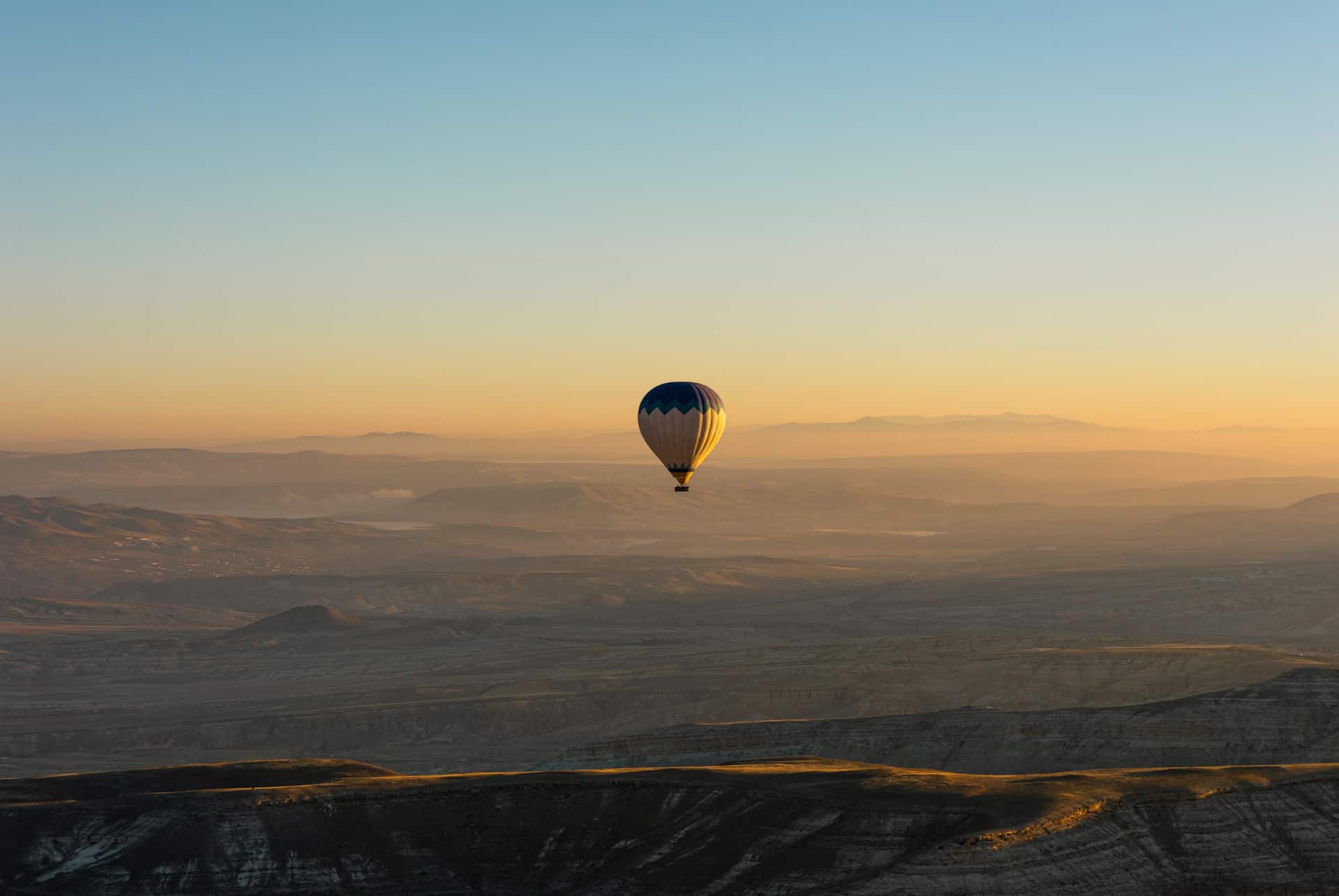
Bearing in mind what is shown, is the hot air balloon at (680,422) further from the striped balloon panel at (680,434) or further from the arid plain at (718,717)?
the arid plain at (718,717)

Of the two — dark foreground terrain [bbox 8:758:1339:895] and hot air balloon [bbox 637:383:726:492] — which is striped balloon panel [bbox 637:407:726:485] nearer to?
hot air balloon [bbox 637:383:726:492]

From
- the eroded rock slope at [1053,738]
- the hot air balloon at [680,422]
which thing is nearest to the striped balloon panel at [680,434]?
the hot air balloon at [680,422]

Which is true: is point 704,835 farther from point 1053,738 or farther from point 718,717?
point 718,717

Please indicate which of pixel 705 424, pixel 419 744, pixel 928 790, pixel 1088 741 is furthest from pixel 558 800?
pixel 419 744

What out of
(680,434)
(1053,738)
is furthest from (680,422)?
(1053,738)

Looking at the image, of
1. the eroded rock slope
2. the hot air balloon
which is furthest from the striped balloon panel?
the eroded rock slope

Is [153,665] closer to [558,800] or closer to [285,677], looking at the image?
[285,677]

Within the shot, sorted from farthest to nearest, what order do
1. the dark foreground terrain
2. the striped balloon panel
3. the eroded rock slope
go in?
the striped balloon panel → the eroded rock slope → the dark foreground terrain

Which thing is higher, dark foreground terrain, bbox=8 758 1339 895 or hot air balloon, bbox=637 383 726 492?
hot air balloon, bbox=637 383 726 492
